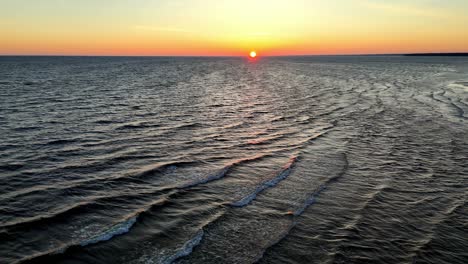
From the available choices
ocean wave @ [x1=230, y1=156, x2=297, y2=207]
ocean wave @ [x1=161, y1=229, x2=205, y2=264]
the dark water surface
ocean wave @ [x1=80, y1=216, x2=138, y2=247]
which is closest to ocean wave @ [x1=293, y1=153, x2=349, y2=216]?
the dark water surface

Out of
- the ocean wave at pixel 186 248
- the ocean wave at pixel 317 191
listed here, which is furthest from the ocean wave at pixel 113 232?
the ocean wave at pixel 317 191

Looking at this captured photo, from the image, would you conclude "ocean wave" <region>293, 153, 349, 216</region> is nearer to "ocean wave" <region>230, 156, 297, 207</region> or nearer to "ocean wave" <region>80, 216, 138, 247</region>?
"ocean wave" <region>230, 156, 297, 207</region>

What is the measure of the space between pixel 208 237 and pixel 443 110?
1209 inches

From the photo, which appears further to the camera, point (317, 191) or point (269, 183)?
point (269, 183)

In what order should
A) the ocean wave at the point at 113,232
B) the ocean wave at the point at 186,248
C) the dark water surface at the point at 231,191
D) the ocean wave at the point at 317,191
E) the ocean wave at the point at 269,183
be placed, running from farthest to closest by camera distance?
the ocean wave at the point at 269,183
the ocean wave at the point at 317,191
the ocean wave at the point at 113,232
the dark water surface at the point at 231,191
the ocean wave at the point at 186,248

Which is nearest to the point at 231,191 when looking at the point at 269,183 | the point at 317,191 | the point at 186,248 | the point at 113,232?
the point at 269,183

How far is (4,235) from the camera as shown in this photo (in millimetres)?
9922


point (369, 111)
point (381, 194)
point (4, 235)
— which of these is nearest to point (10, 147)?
point (4, 235)

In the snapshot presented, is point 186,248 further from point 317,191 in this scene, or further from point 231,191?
point 317,191

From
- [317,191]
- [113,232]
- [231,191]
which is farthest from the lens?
[231,191]

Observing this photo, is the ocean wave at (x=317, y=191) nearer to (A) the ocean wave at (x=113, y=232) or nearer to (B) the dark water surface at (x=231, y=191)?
(B) the dark water surface at (x=231, y=191)

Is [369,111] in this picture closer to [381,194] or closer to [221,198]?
[381,194]

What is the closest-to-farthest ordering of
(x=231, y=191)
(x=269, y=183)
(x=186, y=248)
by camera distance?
(x=186, y=248) → (x=231, y=191) → (x=269, y=183)

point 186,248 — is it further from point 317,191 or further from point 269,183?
point 317,191
